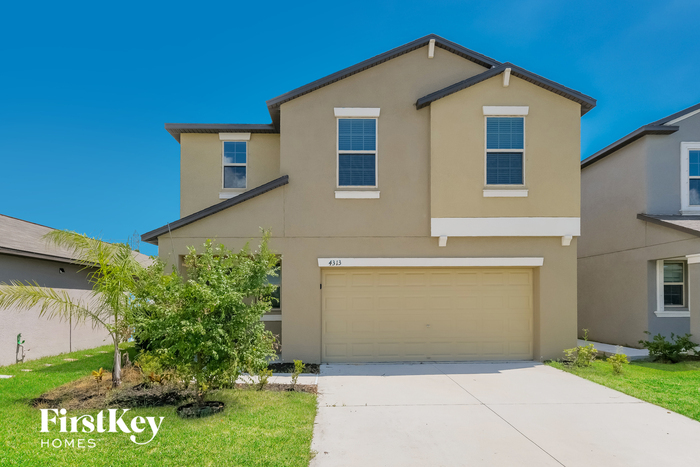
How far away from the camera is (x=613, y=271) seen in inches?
556

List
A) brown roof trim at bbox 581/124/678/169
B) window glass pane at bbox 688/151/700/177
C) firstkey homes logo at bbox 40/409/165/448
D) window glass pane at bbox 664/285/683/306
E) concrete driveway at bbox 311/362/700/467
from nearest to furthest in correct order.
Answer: concrete driveway at bbox 311/362/700/467 → firstkey homes logo at bbox 40/409/165/448 → brown roof trim at bbox 581/124/678/169 → window glass pane at bbox 664/285/683/306 → window glass pane at bbox 688/151/700/177

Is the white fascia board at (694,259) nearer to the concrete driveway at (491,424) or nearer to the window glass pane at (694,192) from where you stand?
the window glass pane at (694,192)

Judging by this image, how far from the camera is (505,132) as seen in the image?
10.7 m

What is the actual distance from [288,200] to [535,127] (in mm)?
6232

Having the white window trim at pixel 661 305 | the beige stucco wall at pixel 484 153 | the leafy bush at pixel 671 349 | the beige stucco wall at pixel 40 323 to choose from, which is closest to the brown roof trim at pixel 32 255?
the beige stucco wall at pixel 40 323

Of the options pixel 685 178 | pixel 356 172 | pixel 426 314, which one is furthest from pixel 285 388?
pixel 685 178

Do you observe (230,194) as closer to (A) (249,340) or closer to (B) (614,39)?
(A) (249,340)

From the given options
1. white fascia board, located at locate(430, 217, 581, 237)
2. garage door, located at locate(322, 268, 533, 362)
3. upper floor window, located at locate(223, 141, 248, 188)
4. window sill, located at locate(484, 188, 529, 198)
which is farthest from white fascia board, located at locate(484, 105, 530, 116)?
upper floor window, located at locate(223, 141, 248, 188)

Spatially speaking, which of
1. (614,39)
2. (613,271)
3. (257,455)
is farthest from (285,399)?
(614,39)

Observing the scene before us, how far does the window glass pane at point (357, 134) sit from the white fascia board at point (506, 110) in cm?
275

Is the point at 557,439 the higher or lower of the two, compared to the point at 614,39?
lower

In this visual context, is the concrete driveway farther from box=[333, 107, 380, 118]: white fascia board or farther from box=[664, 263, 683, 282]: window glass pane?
box=[664, 263, 683, 282]: window glass pane

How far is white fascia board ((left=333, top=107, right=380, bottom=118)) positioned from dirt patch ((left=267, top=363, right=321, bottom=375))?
597 cm

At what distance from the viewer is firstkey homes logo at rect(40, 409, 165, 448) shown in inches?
211
